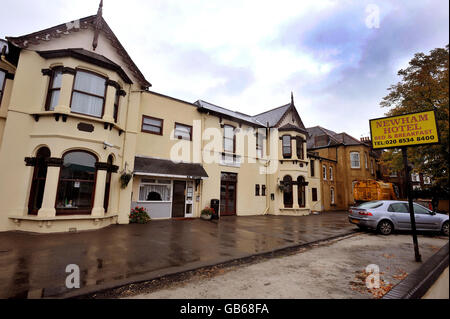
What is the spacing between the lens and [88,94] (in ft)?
32.4

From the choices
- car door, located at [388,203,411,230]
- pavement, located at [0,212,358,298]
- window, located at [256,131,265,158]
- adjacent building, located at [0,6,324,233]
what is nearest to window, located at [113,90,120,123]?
adjacent building, located at [0,6,324,233]

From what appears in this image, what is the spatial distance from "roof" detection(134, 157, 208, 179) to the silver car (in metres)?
9.17

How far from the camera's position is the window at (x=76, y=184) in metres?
9.05

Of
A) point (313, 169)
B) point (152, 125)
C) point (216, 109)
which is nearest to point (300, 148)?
point (313, 169)

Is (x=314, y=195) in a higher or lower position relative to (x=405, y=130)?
lower

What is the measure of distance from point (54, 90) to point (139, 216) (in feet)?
23.8

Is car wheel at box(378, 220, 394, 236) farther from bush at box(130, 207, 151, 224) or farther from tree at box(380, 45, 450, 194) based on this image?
bush at box(130, 207, 151, 224)

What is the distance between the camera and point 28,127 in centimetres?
910

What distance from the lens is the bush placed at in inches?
447

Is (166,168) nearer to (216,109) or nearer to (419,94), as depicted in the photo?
(216,109)

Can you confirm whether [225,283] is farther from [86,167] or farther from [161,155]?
[161,155]

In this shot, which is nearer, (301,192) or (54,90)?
(54,90)

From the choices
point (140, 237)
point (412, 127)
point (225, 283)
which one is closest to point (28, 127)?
point (140, 237)

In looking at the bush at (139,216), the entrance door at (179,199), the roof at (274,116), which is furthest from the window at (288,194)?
the bush at (139,216)
